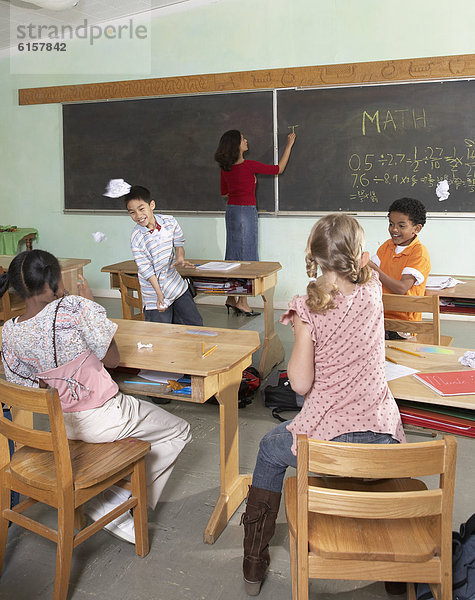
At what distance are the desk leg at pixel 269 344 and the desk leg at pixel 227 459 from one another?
5.24ft

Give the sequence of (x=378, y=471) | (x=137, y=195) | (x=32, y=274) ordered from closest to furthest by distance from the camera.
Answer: (x=378, y=471)
(x=32, y=274)
(x=137, y=195)

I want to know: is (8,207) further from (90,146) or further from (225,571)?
(225,571)

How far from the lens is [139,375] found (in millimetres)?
2244

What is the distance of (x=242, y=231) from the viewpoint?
549cm

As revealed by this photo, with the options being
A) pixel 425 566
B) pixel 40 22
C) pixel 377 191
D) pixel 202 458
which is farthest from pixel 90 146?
pixel 425 566

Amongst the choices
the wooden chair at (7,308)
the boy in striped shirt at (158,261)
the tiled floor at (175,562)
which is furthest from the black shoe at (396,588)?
the wooden chair at (7,308)

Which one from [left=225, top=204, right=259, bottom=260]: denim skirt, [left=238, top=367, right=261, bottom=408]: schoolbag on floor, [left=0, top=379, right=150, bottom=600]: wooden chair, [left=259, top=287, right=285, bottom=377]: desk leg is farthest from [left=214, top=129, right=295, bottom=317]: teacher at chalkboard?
[left=0, top=379, right=150, bottom=600]: wooden chair

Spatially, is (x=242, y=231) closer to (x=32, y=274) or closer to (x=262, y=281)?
(x=262, y=281)

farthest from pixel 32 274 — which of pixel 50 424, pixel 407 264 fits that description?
pixel 407 264

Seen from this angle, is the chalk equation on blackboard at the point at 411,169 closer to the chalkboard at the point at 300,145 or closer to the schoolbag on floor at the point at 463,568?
the chalkboard at the point at 300,145

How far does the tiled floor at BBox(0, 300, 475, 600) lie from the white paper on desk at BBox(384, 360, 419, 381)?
689 mm

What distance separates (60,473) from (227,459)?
2.46ft

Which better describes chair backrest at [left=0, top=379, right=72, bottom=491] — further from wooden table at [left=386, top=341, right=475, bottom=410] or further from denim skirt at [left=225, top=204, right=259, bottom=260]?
denim skirt at [left=225, top=204, right=259, bottom=260]

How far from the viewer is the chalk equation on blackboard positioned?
16.3ft
